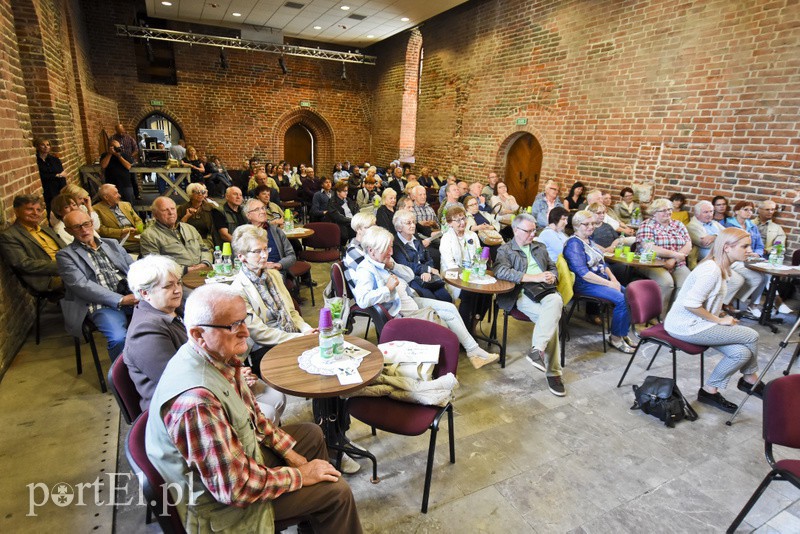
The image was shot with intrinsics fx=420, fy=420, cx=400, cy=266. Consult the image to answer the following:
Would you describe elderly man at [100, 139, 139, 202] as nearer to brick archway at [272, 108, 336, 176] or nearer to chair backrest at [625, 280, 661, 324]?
brick archway at [272, 108, 336, 176]

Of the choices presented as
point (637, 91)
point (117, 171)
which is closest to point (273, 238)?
point (117, 171)

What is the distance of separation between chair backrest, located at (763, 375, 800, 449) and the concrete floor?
0.57m

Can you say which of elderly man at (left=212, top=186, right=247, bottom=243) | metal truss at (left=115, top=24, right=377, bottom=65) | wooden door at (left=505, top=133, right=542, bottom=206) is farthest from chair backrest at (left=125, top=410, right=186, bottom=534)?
metal truss at (left=115, top=24, right=377, bottom=65)

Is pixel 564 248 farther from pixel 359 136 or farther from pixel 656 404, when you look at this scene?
pixel 359 136

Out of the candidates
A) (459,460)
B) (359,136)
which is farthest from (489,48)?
(459,460)

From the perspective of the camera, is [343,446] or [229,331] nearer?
[229,331]

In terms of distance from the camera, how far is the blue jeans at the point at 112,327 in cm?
303

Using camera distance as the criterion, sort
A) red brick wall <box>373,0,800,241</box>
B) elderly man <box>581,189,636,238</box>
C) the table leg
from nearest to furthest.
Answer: the table leg
red brick wall <box>373,0,800,241</box>
elderly man <box>581,189,636,238</box>

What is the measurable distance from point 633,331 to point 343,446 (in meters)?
3.55

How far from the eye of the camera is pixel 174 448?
1359 mm

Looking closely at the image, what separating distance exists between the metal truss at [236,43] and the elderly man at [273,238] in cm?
892

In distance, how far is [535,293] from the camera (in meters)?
3.70

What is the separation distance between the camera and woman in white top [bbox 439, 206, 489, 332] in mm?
4141

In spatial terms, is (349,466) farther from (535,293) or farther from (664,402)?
(664,402)
